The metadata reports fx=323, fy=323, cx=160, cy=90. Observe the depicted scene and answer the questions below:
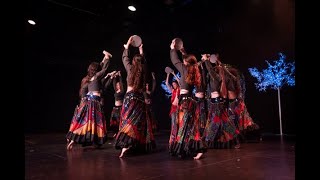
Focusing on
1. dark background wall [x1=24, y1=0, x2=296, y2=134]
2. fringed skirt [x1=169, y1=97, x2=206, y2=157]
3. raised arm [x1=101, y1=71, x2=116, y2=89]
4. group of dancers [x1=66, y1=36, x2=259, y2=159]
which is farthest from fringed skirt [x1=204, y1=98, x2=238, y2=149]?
dark background wall [x1=24, y1=0, x2=296, y2=134]

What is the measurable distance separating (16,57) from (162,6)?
8206 mm

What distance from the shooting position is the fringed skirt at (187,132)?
4020 mm

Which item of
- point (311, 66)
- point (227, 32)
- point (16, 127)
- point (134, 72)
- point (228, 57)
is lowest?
point (16, 127)

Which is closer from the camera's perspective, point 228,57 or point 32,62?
point 228,57

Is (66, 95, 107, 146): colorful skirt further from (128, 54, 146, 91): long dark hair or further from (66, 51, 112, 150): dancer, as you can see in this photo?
(128, 54, 146, 91): long dark hair

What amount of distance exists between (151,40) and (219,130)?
5.59m

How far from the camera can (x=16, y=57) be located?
1.06 metres

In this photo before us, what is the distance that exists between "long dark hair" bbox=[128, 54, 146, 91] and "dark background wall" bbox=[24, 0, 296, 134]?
14.4 ft

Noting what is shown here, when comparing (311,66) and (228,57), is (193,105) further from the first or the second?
(228,57)

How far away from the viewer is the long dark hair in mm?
4363

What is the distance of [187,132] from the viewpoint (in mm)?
4051

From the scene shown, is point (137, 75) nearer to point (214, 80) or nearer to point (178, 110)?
point (178, 110)

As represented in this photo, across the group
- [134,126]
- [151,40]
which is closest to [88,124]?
[134,126]

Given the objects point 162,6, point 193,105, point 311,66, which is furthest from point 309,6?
point 162,6
